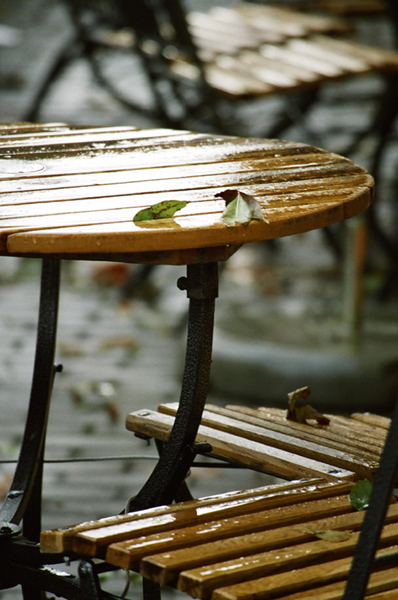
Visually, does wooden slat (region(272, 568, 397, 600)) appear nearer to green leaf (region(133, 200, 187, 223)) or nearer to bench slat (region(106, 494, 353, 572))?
bench slat (region(106, 494, 353, 572))

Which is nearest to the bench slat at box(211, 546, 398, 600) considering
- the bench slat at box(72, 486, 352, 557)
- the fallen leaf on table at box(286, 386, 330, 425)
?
the bench slat at box(72, 486, 352, 557)

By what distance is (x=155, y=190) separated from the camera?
1459mm

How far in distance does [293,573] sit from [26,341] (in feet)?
10.6

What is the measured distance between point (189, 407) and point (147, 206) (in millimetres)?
335

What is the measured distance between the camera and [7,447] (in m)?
3.06

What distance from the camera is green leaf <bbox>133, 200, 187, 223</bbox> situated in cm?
127

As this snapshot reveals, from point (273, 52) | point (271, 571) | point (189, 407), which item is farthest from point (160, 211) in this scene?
point (273, 52)

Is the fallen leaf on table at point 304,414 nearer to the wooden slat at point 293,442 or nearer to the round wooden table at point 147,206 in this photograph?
the wooden slat at point 293,442

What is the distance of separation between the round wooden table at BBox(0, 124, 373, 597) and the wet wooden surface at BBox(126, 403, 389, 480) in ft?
0.48

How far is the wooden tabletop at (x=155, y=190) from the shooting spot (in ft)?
3.95

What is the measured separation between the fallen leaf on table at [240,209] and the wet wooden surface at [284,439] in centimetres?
44

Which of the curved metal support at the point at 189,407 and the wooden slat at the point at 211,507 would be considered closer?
the wooden slat at the point at 211,507

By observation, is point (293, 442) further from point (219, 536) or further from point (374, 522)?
point (374, 522)

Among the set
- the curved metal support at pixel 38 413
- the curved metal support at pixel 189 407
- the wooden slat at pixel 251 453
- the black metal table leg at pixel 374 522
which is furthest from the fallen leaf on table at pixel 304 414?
the black metal table leg at pixel 374 522
